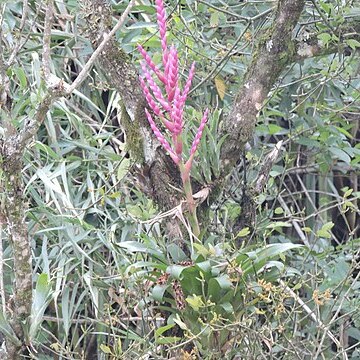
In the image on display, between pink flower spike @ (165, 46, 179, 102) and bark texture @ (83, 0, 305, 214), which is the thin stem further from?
pink flower spike @ (165, 46, 179, 102)

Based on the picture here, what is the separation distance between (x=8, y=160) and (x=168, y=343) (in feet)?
1.56

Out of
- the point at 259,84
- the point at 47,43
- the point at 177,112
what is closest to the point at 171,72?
the point at 177,112

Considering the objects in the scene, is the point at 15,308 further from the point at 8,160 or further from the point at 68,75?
the point at 68,75

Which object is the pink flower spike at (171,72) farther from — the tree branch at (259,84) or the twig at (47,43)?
the tree branch at (259,84)

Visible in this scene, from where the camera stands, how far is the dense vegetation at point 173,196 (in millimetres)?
1546

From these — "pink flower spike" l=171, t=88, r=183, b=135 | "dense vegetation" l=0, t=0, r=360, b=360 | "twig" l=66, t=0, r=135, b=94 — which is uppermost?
"twig" l=66, t=0, r=135, b=94

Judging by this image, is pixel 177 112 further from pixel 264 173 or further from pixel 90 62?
pixel 264 173

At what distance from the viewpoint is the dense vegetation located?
5.07ft

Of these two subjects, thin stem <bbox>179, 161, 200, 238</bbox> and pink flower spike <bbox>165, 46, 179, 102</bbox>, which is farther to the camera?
thin stem <bbox>179, 161, 200, 238</bbox>

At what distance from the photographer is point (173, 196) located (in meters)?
1.64

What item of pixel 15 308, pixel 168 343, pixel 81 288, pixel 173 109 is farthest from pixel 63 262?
pixel 173 109

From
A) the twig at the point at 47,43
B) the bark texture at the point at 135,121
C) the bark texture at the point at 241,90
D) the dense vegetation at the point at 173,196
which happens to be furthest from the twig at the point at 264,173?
the twig at the point at 47,43

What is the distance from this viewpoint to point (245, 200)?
1.81 metres

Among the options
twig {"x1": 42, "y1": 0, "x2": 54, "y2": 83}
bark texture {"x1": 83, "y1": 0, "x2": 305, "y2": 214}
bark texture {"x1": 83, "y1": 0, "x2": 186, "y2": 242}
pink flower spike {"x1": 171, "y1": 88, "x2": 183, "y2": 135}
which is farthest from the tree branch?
twig {"x1": 42, "y1": 0, "x2": 54, "y2": 83}
